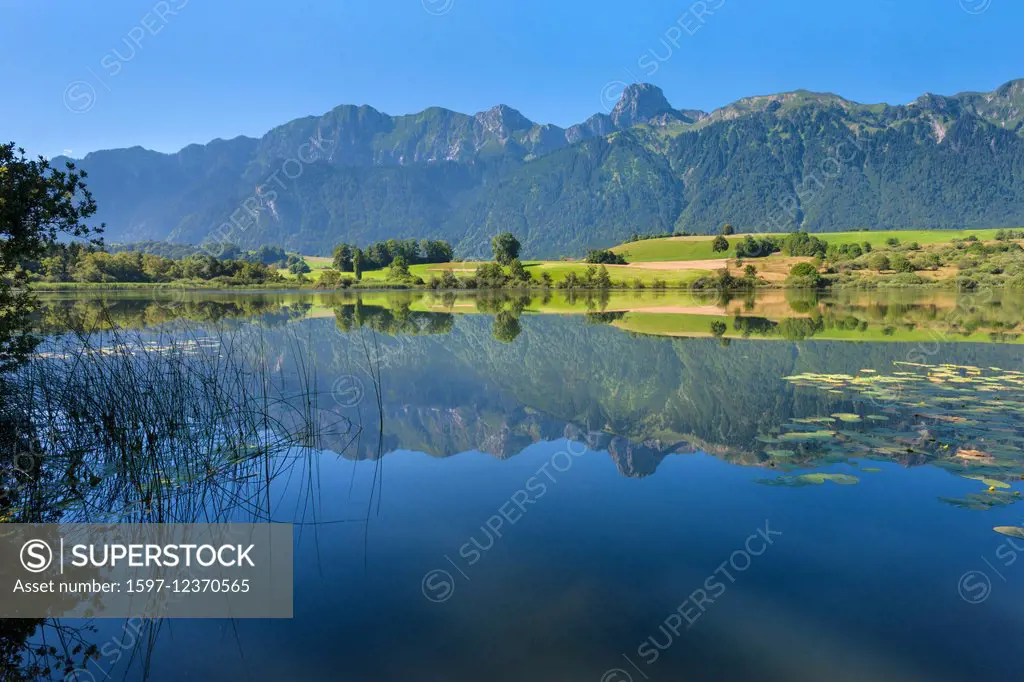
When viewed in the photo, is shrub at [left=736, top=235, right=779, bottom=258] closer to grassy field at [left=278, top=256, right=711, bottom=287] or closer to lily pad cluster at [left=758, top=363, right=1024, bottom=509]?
grassy field at [left=278, top=256, right=711, bottom=287]

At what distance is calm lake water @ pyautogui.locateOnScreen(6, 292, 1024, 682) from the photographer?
19.9ft

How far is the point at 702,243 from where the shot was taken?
161500 mm

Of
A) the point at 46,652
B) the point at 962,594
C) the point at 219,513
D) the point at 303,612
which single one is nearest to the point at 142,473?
the point at 219,513

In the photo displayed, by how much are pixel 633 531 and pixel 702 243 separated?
163m

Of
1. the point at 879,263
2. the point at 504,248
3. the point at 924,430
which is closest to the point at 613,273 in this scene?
the point at 504,248

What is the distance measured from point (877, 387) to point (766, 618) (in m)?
15.5

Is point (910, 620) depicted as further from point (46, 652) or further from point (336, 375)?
point (336, 375)

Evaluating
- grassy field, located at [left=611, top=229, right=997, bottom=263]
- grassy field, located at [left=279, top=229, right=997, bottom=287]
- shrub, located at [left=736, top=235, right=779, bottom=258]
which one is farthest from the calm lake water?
grassy field, located at [left=611, top=229, right=997, bottom=263]

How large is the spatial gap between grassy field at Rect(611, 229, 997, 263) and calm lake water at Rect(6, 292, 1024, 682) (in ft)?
443

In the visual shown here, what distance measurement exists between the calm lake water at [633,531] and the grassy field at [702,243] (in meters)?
135

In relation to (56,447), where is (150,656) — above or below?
below

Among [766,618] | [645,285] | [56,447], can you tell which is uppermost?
[645,285]

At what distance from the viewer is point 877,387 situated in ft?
62.9

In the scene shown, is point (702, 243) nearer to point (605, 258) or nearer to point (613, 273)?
point (605, 258)
